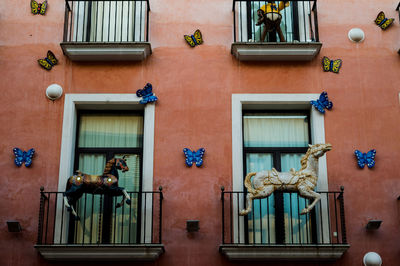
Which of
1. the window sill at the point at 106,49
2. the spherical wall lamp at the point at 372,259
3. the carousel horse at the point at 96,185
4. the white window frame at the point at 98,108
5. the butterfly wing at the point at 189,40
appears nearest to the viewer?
the spherical wall lamp at the point at 372,259

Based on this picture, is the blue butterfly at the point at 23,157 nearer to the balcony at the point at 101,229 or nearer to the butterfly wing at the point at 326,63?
the balcony at the point at 101,229

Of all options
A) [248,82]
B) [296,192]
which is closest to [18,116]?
[248,82]

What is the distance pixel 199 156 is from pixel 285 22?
3.29m

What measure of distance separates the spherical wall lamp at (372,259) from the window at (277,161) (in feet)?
3.23

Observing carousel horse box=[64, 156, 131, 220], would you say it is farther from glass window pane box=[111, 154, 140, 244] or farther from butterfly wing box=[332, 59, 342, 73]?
butterfly wing box=[332, 59, 342, 73]

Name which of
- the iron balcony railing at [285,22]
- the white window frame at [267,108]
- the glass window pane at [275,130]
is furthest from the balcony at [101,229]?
the iron balcony railing at [285,22]

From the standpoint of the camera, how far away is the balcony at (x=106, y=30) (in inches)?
483

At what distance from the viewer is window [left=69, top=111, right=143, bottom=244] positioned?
11.8 meters

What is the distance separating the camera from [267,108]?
1261 centimetres

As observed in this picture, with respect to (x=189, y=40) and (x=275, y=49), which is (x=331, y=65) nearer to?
(x=275, y=49)

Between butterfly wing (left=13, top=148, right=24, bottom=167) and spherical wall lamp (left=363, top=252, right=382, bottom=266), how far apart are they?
19.9 ft

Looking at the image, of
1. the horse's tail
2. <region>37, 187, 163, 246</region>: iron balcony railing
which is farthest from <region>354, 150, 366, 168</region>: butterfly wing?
<region>37, 187, 163, 246</region>: iron balcony railing

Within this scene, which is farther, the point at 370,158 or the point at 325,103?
the point at 325,103

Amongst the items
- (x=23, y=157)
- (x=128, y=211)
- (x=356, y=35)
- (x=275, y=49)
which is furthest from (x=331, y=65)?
(x=23, y=157)
